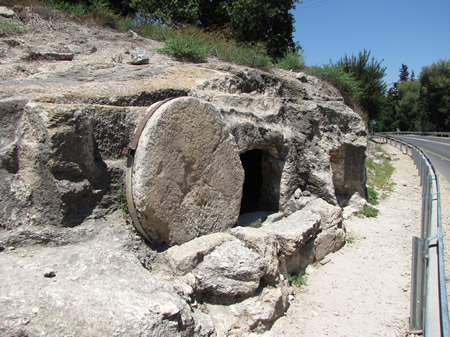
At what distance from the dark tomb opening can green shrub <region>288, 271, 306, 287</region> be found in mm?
1248

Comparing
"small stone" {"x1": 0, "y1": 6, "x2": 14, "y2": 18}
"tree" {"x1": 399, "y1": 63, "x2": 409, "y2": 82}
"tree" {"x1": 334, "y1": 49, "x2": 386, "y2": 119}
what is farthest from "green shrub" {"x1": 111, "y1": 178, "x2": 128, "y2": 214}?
"tree" {"x1": 399, "y1": 63, "x2": 409, "y2": 82}

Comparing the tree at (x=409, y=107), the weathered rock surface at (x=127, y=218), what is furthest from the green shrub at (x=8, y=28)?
the tree at (x=409, y=107)

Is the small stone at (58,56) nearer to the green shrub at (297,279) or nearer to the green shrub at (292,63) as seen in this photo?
the green shrub at (297,279)

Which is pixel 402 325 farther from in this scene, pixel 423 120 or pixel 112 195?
pixel 423 120

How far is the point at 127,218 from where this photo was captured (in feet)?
12.0

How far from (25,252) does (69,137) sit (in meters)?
0.99

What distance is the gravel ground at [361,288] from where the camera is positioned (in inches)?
150

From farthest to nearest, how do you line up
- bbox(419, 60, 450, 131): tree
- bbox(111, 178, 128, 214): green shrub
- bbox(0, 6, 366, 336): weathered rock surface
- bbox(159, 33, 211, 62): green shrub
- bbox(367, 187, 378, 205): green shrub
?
bbox(419, 60, 450, 131): tree < bbox(367, 187, 378, 205): green shrub < bbox(159, 33, 211, 62): green shrub < bbox(111, 178, 128, 214): green shrub < bbox(0, 6, 366, 336): weathered rock surface

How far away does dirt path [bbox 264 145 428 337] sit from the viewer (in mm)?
3822

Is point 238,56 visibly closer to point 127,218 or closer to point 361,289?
point 361,289

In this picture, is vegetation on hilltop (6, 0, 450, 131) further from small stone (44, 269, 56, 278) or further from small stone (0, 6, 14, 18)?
small stone (44, 269, 56, 278)

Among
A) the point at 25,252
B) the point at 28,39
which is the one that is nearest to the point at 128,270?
the point at 25,252

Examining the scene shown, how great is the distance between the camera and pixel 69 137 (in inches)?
129

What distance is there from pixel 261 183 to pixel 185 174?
2576 mm
